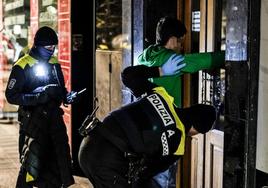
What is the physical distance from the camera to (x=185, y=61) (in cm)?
398

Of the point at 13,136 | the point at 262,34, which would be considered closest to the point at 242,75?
the point at 262,34

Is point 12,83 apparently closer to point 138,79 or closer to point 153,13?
point 153,13

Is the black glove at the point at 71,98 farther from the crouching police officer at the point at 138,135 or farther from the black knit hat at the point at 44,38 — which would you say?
the crouching police officer at the point at 138,135

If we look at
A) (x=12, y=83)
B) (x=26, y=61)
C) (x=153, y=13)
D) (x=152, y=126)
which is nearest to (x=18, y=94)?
(x=12, y=83)

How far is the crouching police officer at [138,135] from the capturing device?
370 cm

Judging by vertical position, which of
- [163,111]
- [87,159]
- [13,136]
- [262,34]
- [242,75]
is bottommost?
[13,136]

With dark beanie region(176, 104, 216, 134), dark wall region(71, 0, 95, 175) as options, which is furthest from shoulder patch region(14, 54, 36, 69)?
dark beanie region(176, 104, 216, 134)

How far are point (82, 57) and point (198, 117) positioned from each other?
3653 millimetres

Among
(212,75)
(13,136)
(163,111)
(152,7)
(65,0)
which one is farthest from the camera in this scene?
(13,136)

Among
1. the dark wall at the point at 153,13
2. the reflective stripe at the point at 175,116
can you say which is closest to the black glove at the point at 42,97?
the dark wall at the point at 153,13

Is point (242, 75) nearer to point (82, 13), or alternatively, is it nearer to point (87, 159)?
point (87, 159)

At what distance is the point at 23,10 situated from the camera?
10203 millimetres

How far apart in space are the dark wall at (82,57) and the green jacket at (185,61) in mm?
2968

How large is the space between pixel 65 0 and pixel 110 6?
2.65ft
